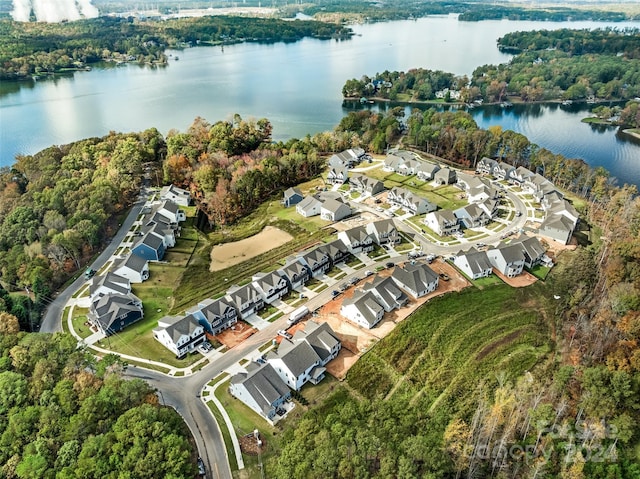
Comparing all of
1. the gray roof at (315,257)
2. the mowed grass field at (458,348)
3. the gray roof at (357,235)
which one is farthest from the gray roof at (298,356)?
the gray roof at (357,235)

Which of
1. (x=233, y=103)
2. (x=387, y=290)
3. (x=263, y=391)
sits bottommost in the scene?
(x=263, y=391)

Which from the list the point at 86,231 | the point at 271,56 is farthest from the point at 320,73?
the point at 86,231

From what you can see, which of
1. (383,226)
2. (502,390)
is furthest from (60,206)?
(502,390)

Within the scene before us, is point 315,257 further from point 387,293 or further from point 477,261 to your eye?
point 477,261

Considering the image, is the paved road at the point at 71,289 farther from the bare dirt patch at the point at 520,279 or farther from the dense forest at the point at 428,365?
the bare dirt patch at the point at 520,279

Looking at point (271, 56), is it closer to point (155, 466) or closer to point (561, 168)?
point (561, 168)

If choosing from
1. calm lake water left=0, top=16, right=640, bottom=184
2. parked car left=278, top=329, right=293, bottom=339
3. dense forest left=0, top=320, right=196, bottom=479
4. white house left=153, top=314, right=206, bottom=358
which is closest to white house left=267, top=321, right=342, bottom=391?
parked car left=278, top=329, right=293, bottom=339
